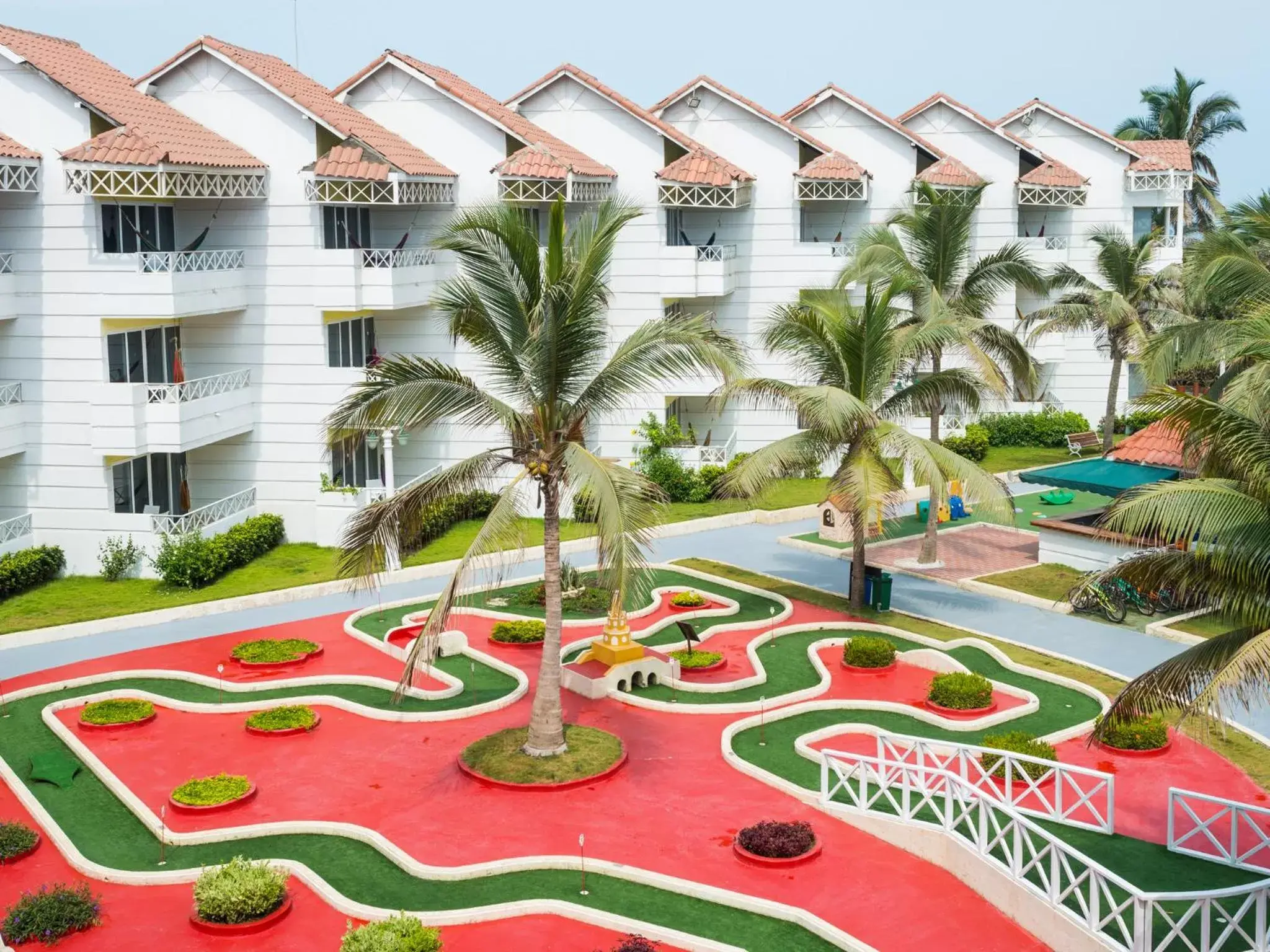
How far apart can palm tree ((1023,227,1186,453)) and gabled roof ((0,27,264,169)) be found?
2431 cm

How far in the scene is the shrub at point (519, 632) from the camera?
30.2m

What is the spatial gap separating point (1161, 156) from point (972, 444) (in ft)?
48.3

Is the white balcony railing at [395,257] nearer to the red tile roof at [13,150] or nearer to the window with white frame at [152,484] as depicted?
the window with white frame at [152,484]

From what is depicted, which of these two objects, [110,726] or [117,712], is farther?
[117,712]

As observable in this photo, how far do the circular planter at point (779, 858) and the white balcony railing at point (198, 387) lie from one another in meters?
20.1

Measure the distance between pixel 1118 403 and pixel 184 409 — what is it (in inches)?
1351

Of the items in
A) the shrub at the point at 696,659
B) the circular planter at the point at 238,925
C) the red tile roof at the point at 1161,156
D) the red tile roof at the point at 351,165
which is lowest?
the circular planter at the point at 238,925

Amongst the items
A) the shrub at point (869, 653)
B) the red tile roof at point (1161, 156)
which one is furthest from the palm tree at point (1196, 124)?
the shrub at point (869, 653)

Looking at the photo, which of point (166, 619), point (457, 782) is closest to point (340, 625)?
point (166, 619)

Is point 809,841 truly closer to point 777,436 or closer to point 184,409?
point 184,409

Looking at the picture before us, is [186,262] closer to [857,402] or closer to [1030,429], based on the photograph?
[857,402]

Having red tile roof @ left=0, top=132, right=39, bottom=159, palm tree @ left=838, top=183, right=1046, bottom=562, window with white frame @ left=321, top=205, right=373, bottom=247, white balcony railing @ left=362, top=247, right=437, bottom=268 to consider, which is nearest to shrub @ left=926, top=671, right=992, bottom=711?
palm tree @ left=838, top=183, right=1046, bottom=562

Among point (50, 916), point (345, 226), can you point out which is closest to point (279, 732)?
point (50, 916)

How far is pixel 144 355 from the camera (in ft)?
120
